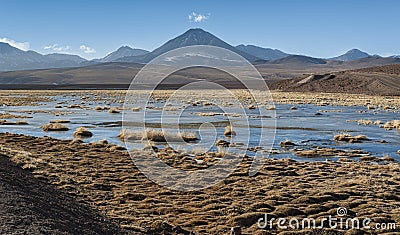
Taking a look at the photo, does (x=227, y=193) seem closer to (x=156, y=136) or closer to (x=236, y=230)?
(x=236, y=230)

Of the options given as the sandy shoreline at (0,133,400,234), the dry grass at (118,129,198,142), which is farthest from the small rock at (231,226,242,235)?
the dry grass at (118,129,198,142)

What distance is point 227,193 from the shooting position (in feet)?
45.8

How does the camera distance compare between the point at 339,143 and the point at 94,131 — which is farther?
the point at 94,131

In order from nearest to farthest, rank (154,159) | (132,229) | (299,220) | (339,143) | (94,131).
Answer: (132,229)
(299,220)
(154,159)
(339,143)
(94,131)

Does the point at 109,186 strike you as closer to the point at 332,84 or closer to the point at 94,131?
the point at 94,131

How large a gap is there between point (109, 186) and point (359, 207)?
7.87m

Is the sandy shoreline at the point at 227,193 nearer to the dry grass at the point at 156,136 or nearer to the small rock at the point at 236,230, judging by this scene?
the small rock at the point at 236,230

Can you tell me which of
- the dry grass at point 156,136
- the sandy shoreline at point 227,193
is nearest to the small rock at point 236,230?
the sandy shoreline at point 227,193

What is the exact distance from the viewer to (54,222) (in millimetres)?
9023

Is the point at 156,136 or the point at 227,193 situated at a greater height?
the point at 156,136

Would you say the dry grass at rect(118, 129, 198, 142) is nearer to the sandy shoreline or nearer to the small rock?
the sandy shoreline

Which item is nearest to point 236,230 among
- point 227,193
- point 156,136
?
point 227,193

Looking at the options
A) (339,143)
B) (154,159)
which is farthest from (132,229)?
(339,143)

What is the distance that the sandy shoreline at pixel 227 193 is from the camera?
11195 millimetres
